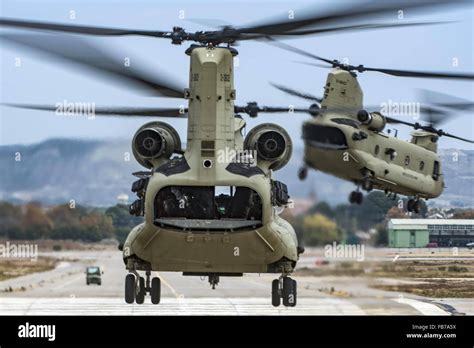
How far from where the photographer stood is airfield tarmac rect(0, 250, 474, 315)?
27.0 meters

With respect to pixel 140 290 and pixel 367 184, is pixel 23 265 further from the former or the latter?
pixel 140 290

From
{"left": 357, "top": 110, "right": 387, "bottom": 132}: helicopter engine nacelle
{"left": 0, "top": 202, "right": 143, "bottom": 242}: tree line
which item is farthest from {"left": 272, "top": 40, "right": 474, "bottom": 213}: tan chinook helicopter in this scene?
{"left": 0, "top": 202, "right": 143, "bottom": 242}: tree line

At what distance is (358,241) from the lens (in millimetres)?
26766

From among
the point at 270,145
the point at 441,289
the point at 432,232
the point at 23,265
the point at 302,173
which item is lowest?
the point at 441,289

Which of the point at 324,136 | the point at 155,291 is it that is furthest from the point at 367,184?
the point at 155,291

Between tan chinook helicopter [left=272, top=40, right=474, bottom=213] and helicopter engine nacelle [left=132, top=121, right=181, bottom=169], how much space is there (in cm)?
555

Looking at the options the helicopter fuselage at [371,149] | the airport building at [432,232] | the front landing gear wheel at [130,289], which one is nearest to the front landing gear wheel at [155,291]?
the front landing gear wheel at [130,289]

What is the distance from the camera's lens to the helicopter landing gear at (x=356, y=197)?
86.0ft

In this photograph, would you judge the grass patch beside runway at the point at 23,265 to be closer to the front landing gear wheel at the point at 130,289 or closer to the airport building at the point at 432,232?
the front landing gear wheel at the point at 130,289

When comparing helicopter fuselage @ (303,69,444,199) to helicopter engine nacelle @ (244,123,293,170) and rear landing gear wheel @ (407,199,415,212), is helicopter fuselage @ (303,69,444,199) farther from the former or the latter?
helicopter engine nacelle @ (244,123,293,170)

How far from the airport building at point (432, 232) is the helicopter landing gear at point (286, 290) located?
5807mm

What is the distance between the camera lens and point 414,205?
3116cm

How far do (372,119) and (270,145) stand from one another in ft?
28.5

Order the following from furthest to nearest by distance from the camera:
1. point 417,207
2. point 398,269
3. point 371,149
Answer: point 371,149, point 417,207, point 398,269
